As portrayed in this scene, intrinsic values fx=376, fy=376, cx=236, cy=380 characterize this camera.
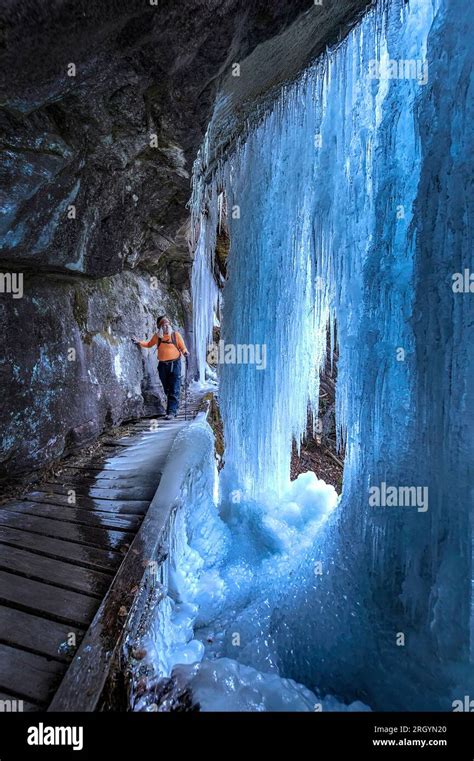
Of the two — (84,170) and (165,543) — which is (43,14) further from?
(165,543)

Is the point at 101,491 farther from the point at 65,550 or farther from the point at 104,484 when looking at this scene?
the point at 65,550

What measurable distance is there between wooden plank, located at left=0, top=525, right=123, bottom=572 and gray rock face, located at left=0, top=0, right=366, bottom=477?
92cm

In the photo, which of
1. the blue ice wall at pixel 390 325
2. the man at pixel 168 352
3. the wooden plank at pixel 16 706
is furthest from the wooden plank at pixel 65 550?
the man at pixel 168 352

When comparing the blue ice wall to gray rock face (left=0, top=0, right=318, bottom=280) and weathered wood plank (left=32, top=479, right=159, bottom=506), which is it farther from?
weathered wood plank (left=32, top=479, right=159, bottom=506)

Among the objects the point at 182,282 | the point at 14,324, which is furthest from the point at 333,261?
the point at 182,282

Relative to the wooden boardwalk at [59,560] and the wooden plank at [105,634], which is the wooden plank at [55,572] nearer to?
the wooden boardwalk at [59,560]

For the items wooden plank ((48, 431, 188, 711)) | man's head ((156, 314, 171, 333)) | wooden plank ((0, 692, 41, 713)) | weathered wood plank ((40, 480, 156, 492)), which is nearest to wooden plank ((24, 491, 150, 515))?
weathered wood plank ((40, 480, 156, 492))

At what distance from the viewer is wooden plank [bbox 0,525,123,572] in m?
2.37

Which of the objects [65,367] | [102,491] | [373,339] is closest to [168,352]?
[65,367]

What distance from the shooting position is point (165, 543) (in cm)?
268

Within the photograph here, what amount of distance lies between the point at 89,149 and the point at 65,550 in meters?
3.20

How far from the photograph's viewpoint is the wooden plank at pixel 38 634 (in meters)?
1.76

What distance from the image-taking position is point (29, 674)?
5.41ft

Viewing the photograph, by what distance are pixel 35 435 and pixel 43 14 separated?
313cm
